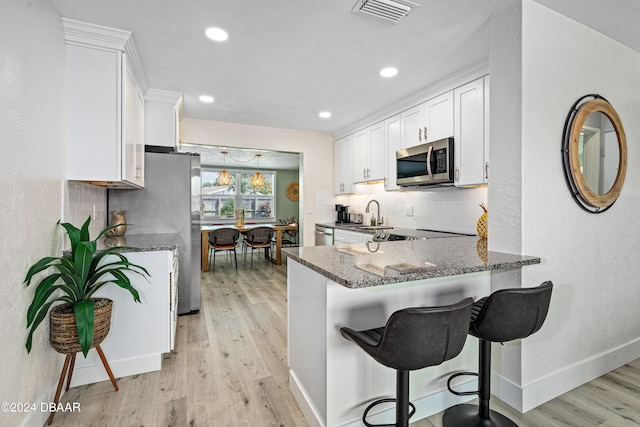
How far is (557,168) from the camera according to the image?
6.37 feet

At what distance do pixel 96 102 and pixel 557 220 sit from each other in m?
3.10

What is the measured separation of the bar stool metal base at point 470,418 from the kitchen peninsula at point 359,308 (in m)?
0.07

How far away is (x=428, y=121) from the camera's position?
3.36 m

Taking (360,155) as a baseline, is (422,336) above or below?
below

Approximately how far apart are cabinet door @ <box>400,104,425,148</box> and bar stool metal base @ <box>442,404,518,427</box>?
2.55m

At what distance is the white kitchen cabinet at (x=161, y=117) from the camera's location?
329 centimetres

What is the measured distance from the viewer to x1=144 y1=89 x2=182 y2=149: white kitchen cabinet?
3.29 metres

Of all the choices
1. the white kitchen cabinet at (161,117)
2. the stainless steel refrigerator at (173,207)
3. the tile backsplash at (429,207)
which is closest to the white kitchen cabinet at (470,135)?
the tile backsplash at (429,207)

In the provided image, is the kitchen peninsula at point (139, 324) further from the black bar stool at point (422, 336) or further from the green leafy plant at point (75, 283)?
the black bar stool at point (422, 336)

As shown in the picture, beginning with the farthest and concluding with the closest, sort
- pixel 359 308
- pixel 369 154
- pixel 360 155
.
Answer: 1. pixel 360 155
2. pixel 369 154
3. pixel 359 308

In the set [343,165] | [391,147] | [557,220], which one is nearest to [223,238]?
[343,165]

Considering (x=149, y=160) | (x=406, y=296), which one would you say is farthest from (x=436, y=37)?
(x=149, y=160)

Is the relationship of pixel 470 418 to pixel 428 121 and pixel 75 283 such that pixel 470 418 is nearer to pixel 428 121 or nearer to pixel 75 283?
pixel 75 283

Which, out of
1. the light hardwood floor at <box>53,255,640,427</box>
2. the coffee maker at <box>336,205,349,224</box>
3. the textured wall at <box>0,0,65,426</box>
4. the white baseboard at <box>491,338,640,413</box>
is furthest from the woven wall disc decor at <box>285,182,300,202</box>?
the white baseboard at <box>491,338,640,413</box>
